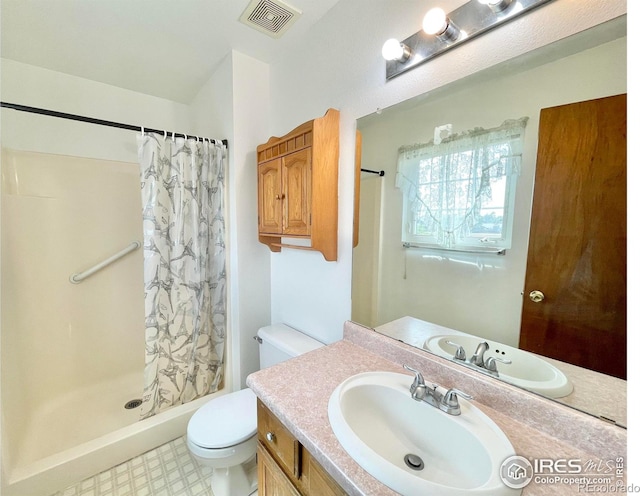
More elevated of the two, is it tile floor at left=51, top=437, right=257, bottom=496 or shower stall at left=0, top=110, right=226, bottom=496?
shower stall at left=0, top=110, right=226, bottom=496

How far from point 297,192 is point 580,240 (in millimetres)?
1073

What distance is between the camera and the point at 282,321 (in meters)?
1.78

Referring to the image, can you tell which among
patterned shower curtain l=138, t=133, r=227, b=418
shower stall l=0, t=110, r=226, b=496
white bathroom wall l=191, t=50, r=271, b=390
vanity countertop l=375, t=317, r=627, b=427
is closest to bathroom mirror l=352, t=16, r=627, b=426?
vanity countertop l=375, t=317, r=627, b=427

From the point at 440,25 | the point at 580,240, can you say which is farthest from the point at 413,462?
the point at 440,25

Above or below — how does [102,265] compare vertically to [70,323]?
above

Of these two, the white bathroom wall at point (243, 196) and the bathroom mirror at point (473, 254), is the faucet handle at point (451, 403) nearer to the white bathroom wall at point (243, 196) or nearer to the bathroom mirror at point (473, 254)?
the bathroom mirror at point (473, 254)

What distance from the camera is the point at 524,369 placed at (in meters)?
0.77

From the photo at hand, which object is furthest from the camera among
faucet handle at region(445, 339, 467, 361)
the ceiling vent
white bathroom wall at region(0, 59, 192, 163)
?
white bathroom wall at region(0, 59, 192, 163)

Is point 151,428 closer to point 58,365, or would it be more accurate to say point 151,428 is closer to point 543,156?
point 58,365

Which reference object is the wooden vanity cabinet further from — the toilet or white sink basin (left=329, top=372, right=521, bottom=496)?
the toilet

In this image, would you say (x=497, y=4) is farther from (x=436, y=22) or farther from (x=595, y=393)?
(x=595, y=393)

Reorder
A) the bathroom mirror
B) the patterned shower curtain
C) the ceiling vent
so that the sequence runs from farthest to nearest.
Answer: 1. the patterned shower curtain
2. the ceiling vent
3. the bathroom mirror

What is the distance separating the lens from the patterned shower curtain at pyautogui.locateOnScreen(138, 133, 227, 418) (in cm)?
154

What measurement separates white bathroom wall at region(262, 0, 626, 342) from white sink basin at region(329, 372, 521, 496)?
49cm
